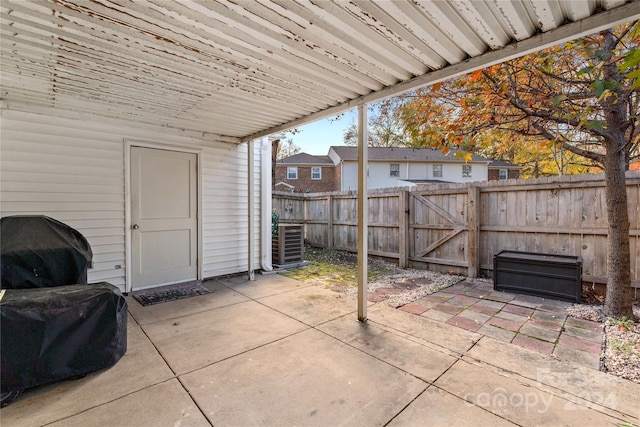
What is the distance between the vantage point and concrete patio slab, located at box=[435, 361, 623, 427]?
5.75ft

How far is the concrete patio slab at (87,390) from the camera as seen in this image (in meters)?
1.81

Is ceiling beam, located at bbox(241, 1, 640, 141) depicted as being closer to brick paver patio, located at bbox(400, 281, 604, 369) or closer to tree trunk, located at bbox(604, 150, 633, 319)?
tree trunk, located at bbox(604, 150, 633, 319)

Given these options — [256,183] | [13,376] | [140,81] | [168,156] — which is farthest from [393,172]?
[13,376]

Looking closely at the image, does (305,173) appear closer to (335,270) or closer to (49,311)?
(335,270)

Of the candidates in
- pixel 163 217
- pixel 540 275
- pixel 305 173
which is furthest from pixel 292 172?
pixel 540 275

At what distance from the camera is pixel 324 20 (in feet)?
6.57

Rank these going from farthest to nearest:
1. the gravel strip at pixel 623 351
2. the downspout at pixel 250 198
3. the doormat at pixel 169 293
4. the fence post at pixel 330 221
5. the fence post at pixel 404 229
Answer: the fence post at pixel 330 221 < the fence post at pixel 404 229 < the downspout at pixel 250 198 < the doormat at pixel 169 293 < the gravel strip at pixel 623 351

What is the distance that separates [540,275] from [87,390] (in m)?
5.16

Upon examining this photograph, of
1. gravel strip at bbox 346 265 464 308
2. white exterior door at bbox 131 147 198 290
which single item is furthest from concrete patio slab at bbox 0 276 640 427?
white exterior door at bbox 131 147 198 290

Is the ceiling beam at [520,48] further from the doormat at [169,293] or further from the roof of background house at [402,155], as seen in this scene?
the roof of background house at [402,155]

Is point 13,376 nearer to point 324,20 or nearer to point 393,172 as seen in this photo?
point 324,20

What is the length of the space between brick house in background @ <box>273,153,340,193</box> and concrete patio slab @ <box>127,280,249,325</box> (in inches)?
585

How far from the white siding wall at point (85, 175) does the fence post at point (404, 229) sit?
12.3ft

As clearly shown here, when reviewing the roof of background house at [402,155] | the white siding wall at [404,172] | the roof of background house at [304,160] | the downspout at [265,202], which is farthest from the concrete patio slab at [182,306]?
the roof of background house at [304,160]
